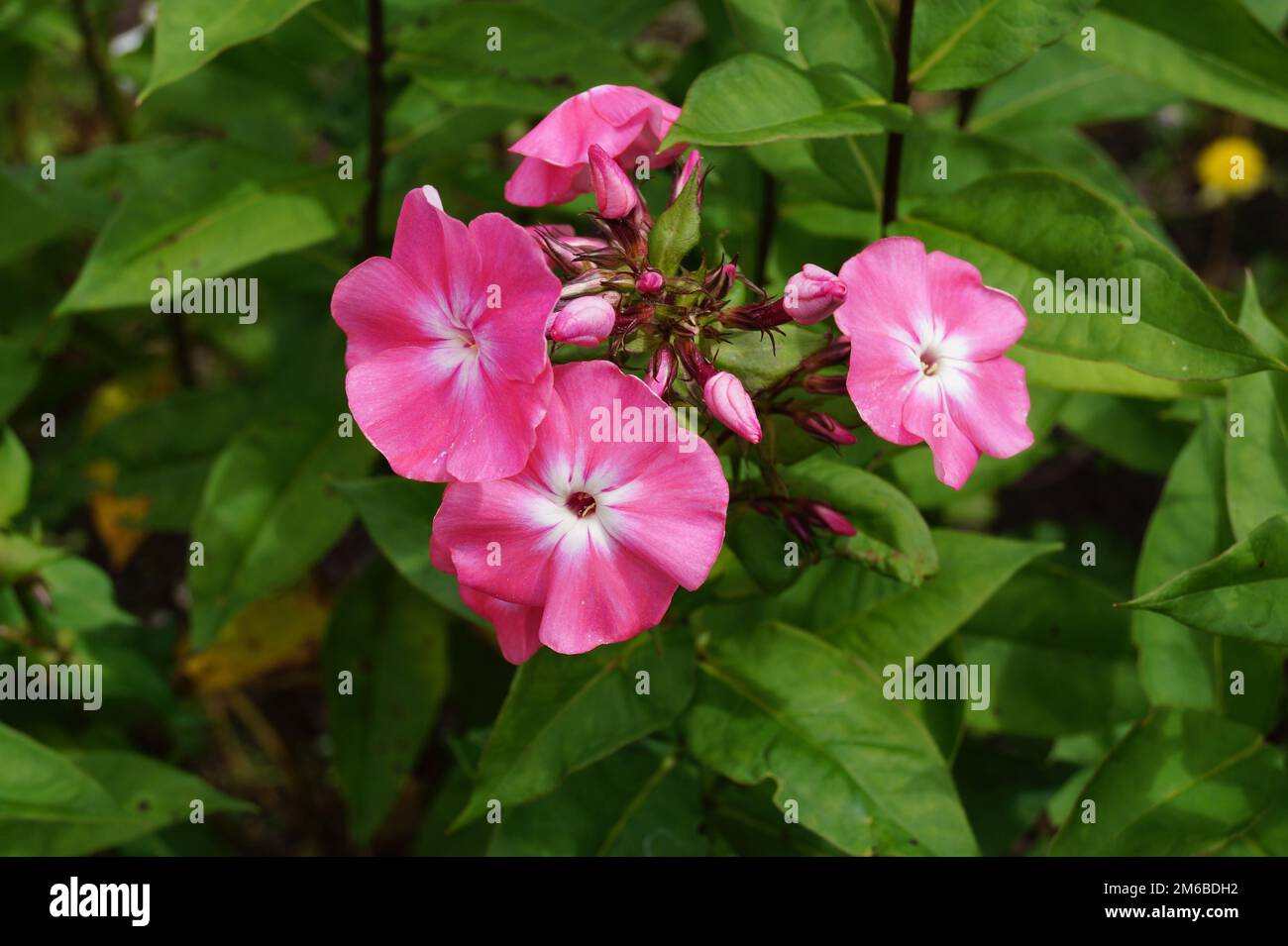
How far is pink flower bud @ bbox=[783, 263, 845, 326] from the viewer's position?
140 centimetres

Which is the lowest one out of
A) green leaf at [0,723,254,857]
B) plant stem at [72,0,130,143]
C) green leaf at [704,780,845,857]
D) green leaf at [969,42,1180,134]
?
green leaf at [704,780,845,857]

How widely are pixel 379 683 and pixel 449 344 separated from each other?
142 centimetres

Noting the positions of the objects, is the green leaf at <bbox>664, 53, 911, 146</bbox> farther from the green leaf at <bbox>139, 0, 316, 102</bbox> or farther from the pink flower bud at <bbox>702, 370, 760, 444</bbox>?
the green leaf at <bbox>139, 0, 316, 102</bbox>

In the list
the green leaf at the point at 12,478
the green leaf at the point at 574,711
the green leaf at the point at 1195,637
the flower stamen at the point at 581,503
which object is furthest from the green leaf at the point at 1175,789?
the green leaf at the point at 12,478

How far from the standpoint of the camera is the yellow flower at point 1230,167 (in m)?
4.35

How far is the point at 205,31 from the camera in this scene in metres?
1.89

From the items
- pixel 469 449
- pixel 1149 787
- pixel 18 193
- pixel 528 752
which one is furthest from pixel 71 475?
pixel 1149 787

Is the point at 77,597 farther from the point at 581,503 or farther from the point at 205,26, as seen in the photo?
the point at 581,503

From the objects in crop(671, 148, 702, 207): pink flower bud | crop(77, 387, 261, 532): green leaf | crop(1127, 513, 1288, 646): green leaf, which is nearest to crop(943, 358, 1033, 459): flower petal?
crop(1127, 513, 1288, 646): green leaf

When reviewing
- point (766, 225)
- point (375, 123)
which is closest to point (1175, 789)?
point (766, 225)

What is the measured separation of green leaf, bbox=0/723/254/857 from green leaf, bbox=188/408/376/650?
0.29m

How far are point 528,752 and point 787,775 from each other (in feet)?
1.29

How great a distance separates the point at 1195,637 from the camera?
2158 millimetres
